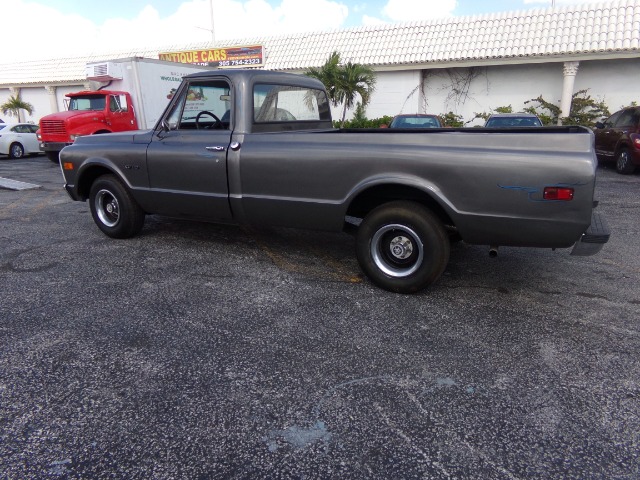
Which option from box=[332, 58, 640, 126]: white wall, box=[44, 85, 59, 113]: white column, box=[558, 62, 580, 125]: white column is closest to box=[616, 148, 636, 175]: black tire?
box=[558, 62, 580, 125]: white column

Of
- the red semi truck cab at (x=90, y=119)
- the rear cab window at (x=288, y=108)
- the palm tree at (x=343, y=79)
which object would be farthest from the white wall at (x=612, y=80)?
the red semi truck cab at (x=90, y=119)

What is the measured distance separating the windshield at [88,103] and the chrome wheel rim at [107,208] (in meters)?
Answer: 9.91

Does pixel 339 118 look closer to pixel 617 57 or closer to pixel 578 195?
pixel 617 57

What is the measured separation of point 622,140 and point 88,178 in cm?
1232

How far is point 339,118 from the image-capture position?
66.0 ft

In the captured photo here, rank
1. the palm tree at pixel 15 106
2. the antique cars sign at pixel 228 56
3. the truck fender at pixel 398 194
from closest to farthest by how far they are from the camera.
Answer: the truck fender at pixel 398 194
the antique cars sign at pixel 228 56
the palm tree at pixel 15 106

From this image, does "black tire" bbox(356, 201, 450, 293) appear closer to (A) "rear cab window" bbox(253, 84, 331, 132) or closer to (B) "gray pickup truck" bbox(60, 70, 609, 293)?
(B) "gray pickup truck" bbox(60, 70, 609, 293)

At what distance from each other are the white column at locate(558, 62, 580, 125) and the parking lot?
13621 mm

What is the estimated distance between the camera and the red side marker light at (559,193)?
3.37 m

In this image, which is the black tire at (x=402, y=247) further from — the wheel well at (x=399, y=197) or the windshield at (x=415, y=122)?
the windshield at (x=415, y=122)

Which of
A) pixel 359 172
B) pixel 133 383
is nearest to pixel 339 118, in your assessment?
pixel 359 172

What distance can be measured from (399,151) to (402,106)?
1660 centimetres

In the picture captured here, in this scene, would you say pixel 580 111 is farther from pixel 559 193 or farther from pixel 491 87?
pixel 559 193

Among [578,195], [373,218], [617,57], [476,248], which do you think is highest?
[617,57]
